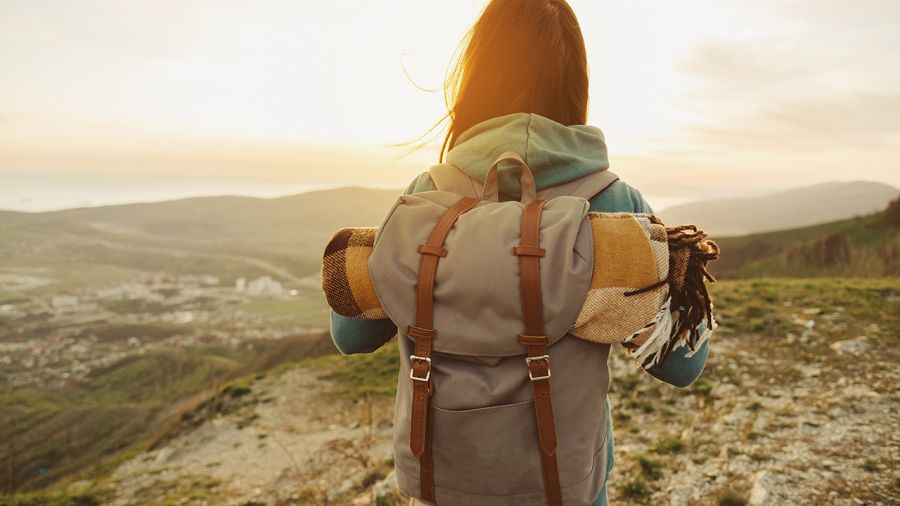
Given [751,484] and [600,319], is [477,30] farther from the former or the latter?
[751,484]

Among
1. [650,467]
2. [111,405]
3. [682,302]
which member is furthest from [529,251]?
[111,405]

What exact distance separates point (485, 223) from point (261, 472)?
6.74 meters

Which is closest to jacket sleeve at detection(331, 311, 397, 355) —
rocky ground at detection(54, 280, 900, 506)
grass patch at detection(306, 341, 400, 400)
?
rocky ground at detection(54, 280, 900, 506)

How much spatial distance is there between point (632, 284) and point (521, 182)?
1.34 ft

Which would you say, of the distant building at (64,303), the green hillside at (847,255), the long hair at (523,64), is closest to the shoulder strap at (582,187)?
the long hair at (523,64)

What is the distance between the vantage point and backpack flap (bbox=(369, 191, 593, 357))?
1.09 metres

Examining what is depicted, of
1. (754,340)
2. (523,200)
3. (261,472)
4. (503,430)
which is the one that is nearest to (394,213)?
(523,200)

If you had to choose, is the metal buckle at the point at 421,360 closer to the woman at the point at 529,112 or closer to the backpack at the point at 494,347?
the backpack at the point at 494,347

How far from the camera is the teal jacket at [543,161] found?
4.23 feet

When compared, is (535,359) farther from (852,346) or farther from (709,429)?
(852,346)

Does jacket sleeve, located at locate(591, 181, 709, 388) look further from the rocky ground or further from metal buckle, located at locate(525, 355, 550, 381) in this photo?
the rocky ground

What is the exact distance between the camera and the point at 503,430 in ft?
3.82

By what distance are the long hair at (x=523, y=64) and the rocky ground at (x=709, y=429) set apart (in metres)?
2.80

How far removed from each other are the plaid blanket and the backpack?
0.17 feet
